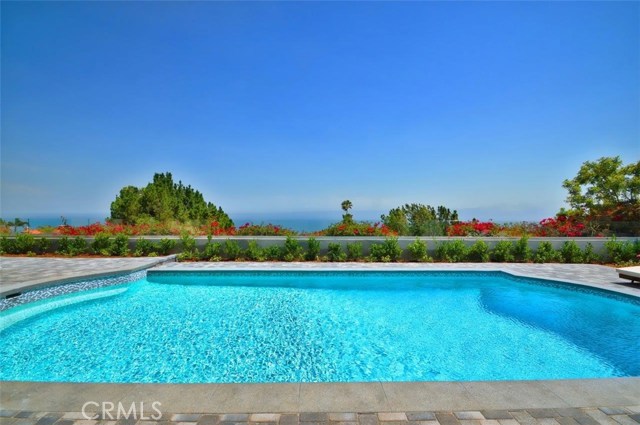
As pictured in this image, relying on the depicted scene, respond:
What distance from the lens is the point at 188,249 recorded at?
36.5ft

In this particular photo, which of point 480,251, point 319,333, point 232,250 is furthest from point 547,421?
point 232,250

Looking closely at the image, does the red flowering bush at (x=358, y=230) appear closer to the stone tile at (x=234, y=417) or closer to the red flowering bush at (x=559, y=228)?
the red flowering bush at (x=559, y=228)

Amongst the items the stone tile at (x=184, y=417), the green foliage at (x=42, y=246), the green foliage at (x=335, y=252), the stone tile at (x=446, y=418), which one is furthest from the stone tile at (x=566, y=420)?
the green foliage at (x=42, y=246)

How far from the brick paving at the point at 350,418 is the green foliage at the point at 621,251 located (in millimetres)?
11345

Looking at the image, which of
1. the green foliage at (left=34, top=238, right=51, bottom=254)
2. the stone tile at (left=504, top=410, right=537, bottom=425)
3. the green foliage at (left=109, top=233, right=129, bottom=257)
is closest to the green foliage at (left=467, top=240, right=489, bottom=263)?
the stone tile at (left=504, top=410, right=537, bottom=425)

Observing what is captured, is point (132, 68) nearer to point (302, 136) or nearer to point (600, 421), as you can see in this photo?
point (302, 136)

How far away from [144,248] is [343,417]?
10.9 metres

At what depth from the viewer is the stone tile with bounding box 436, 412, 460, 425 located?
2350mm

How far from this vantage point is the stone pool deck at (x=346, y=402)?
238 centimetres

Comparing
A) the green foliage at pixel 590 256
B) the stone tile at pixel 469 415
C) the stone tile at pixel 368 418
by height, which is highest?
the green foliage at pixel 590 256

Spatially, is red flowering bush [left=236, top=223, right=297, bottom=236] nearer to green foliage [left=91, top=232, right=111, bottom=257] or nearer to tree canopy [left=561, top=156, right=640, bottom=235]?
green foliage [left=91, top=232, right=111, bottom=257]

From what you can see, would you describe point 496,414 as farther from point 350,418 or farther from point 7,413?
point 7,413

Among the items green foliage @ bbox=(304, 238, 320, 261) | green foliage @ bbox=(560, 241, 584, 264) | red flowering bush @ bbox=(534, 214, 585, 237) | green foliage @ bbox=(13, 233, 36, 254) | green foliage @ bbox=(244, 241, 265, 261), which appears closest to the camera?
green foliage @ bbox=(244, 241, 265, 261)

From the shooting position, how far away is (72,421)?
2352mm
